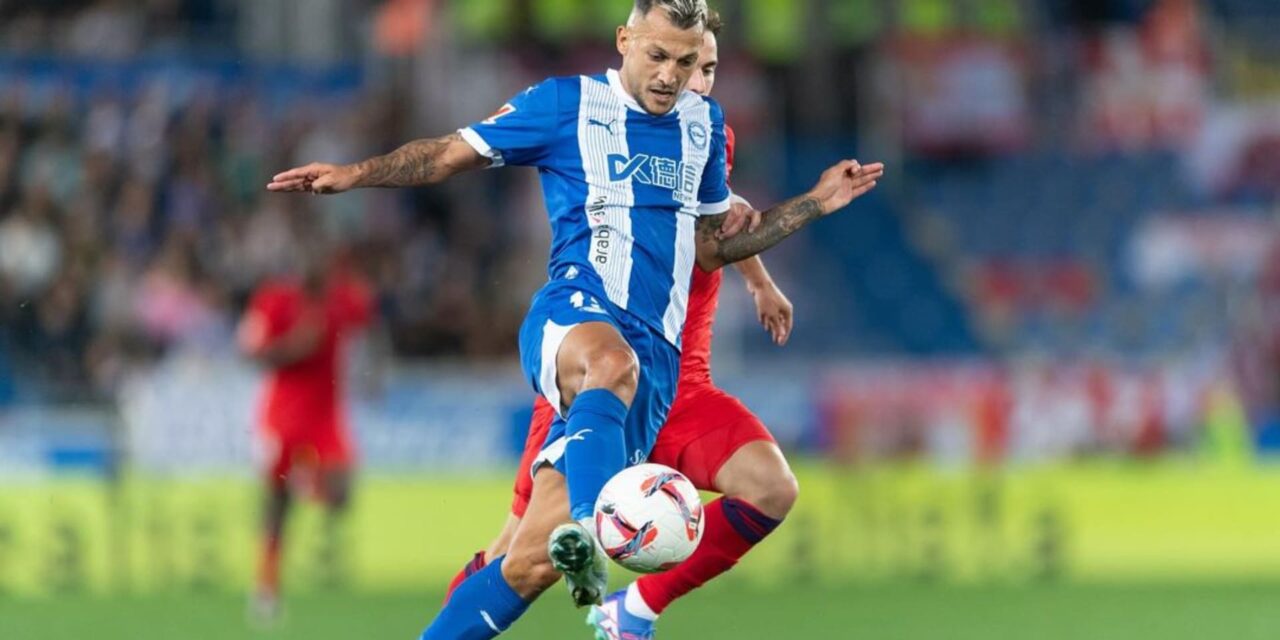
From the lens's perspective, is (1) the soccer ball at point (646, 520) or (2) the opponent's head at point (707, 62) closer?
(1) the soccer ball at point (646, 520)

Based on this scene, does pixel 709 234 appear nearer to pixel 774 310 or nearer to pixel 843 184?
pixel 843 184

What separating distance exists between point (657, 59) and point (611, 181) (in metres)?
0.39

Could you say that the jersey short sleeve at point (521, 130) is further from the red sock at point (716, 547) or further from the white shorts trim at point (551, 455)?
the red sock at point (716, 547)

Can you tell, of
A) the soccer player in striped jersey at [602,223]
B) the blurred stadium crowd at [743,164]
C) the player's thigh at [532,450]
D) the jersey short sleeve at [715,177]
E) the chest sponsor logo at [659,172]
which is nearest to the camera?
the soccer player in striped jersey at [602,223]

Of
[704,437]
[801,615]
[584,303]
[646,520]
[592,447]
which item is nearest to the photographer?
[646,520]

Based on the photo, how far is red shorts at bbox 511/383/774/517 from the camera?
6.89 meters

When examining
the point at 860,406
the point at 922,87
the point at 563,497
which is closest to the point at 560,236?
the point at 563,497

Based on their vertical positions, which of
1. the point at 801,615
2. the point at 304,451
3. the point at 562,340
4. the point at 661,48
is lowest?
the point at 801,615

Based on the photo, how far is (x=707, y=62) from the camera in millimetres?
7047

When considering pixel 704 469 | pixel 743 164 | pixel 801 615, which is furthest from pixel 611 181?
pixel 743 164

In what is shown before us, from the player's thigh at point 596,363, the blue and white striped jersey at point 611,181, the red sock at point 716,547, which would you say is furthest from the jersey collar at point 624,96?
the red sock at point 716,547

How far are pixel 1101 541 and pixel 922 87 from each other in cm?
599

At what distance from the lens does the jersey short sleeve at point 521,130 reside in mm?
6484

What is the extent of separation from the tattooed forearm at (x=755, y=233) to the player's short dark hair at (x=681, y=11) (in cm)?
68
